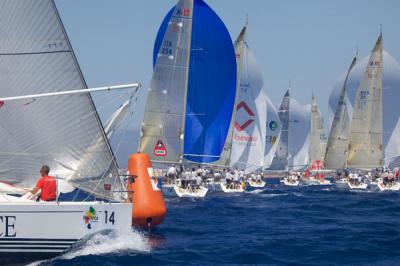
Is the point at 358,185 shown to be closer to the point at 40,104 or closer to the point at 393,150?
the point at 393,150

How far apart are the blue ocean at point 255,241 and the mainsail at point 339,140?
2997cm

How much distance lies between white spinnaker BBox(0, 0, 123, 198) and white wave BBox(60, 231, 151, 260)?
1402mm

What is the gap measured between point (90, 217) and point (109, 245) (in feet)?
2.71

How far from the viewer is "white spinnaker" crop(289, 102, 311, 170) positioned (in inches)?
2827

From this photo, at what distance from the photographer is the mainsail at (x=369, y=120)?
147ft

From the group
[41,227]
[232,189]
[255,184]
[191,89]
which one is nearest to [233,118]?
[232,189]

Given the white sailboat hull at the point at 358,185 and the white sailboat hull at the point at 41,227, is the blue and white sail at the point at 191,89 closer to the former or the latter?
the white sailboat hull at the point at 358,185

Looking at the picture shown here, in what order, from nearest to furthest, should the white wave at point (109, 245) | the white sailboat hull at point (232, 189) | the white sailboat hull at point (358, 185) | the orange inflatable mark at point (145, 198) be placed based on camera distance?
the white wave at point (109, 245)
the orange inflatable mark at point (145, 198)
the white sailboat hull at point (232, 189)
the white sailboat hull at point (358, 185)

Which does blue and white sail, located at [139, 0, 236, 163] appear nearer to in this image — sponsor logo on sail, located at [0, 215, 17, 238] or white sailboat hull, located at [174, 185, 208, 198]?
white sailboat hull, located at [174, 185, 208, 198]

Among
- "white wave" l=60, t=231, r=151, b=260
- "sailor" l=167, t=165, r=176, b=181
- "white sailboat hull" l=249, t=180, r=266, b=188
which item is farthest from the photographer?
"white sailboat hull" l=249, t=180, r=266, b=188

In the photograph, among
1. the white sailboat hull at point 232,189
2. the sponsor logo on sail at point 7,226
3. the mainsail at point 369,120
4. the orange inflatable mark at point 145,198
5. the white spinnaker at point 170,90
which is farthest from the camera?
the mainsail at point 369,120

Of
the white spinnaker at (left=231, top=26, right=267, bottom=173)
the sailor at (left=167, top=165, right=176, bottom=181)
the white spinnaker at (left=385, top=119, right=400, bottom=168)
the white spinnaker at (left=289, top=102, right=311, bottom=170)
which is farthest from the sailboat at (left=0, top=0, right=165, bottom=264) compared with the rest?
the white spinnaker at (left=289, top=102, right=311, bottom=170)

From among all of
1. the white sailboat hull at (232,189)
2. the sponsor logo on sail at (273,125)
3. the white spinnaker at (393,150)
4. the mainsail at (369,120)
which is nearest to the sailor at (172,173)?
the white sailboat hull at (232,189)

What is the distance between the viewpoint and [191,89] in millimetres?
33438
